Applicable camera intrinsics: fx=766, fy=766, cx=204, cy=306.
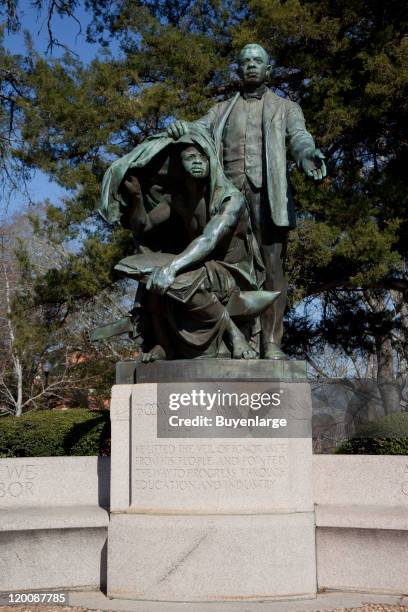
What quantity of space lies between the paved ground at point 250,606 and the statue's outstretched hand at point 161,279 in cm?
198

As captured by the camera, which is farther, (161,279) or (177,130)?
(177,130)

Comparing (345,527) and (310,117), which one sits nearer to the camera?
(345,527)

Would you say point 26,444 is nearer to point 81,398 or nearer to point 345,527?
point 345,527

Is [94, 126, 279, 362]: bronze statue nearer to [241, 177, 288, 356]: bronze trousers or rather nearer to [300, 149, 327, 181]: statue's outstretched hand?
[241, 177, 288, 356]: bronze trousers

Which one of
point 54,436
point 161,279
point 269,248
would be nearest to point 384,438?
point 54,436

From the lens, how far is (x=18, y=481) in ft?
20.0

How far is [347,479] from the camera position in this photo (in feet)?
19.2

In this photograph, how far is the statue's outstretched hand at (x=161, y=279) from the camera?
Result: 16.8ft

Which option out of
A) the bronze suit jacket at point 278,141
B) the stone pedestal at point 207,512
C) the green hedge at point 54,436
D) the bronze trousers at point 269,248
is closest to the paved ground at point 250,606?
the stone pedestal at point 207,512

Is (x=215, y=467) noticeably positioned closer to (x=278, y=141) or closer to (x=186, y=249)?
(x=186, y=249)

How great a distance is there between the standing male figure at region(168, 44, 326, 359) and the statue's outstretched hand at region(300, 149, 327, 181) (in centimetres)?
14

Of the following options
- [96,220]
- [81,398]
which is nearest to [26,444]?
[96,220]

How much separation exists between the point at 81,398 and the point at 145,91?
44.8 feet

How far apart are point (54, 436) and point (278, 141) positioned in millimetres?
7410
